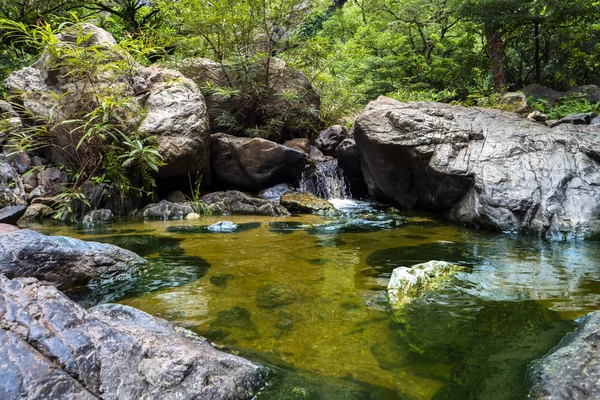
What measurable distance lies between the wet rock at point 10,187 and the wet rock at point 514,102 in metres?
10.5

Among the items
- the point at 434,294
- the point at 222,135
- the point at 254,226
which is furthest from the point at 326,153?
the point at 434,294

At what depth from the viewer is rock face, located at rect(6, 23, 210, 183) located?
289 inches

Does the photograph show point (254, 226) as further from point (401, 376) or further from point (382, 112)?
point (401, 376)

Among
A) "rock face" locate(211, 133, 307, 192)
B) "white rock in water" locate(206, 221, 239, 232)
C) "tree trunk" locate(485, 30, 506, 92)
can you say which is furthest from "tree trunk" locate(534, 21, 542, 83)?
"white rock in water" locate(206, 221, 239, 232)

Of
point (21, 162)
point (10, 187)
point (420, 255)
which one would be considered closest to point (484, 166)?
point (420, 255)

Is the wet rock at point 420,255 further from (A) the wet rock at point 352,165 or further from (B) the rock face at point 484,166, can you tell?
(A) the wet rock at point 352,165

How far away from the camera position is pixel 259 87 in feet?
33.2

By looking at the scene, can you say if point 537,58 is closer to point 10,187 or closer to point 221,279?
point 221,279

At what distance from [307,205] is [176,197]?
2.90 metres

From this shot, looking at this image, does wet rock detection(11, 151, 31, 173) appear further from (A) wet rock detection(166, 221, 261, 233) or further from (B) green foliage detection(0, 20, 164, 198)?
(A) wet rock detection(166, 221, 261, 233)

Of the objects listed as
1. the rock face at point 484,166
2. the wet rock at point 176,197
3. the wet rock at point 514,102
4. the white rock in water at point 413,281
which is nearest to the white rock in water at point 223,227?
the wet rock at point 176,197

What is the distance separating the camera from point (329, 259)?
13.5 feet

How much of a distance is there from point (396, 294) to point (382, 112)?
4939 millimetres

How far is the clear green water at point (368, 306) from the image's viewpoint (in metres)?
1.91
